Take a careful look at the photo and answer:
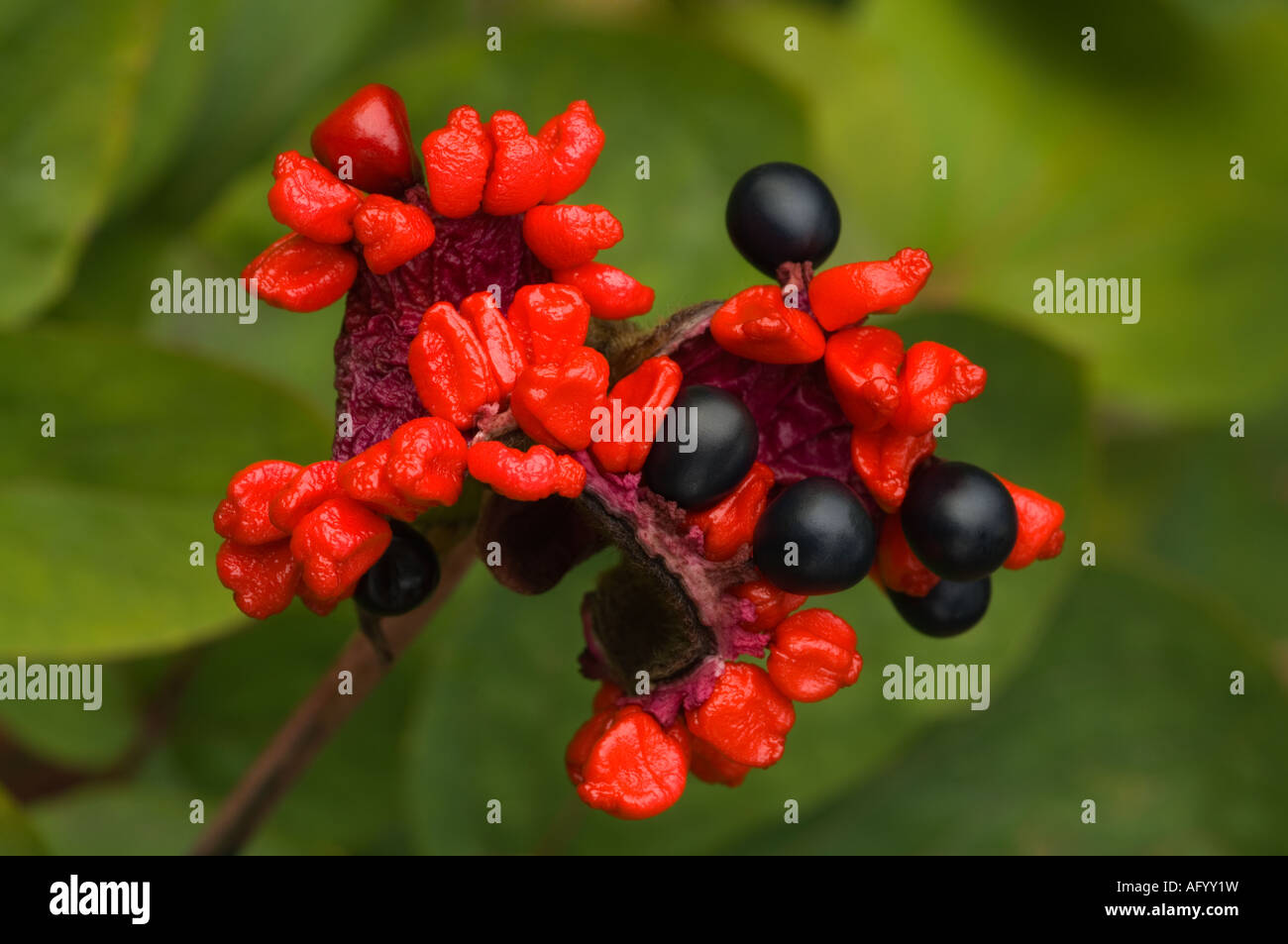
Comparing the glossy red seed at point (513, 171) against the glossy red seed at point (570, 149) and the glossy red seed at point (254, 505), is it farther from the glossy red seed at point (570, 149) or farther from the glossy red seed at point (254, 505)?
the glossy red seed at point (254, 505)

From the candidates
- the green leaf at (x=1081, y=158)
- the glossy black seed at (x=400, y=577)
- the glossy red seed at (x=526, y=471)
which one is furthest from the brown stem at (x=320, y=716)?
the green leaf at (x=1081, y=158)

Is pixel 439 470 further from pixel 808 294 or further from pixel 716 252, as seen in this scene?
pixel 716 252

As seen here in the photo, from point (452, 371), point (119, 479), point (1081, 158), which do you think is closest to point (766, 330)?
point (452, 371)

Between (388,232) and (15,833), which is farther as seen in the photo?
(15,833)

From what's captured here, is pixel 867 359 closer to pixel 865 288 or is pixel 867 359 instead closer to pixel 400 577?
pixel 865 288

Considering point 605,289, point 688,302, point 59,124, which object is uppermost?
point 59,124

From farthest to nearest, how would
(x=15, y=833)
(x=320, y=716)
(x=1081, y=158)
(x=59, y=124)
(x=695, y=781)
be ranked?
(x=1081, y=158), (x=695, y=781), (x=59, y=124), (x=15, y=833), (x=320, y=716)

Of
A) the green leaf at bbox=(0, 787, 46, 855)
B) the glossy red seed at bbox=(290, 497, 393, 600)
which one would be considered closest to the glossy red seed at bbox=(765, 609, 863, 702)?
the glossy red seed at bbox=(290, 497, 393, 600)
